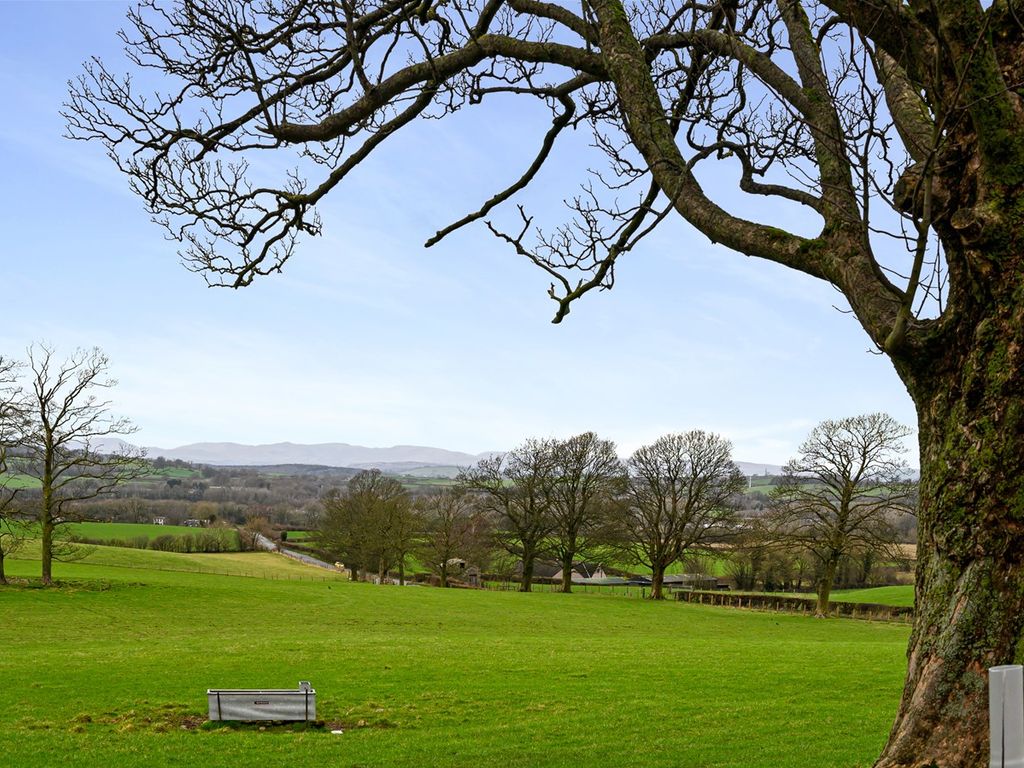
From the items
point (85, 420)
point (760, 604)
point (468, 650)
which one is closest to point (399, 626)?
point (468, 650)

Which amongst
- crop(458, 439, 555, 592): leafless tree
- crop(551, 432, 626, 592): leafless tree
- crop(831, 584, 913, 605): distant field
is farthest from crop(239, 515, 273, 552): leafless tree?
crop(831, 584, 913, 605): distant field

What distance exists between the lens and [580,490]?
52000 millimetres

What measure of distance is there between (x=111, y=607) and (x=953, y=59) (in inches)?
1428

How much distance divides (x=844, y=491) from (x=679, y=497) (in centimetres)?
1118

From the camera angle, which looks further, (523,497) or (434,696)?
(523,497)

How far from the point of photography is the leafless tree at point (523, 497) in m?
52.2

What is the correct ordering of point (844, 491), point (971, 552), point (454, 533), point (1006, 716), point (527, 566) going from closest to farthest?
point (1006, 716), point (971, 552), point (844, 491), point (527, 566), point (454, 533)

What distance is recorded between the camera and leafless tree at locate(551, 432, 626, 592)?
5066cm

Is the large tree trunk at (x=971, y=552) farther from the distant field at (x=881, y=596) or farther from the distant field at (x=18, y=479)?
the distant field at (x=881, y=596)

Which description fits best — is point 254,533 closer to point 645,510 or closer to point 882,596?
point 645,510

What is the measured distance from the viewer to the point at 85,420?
36.6m

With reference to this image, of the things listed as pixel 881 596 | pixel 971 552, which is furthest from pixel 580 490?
pixel 971 552

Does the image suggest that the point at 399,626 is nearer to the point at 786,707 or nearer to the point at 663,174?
the point at 786,707

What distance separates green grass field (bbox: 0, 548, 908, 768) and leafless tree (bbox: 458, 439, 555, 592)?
2086 cm
